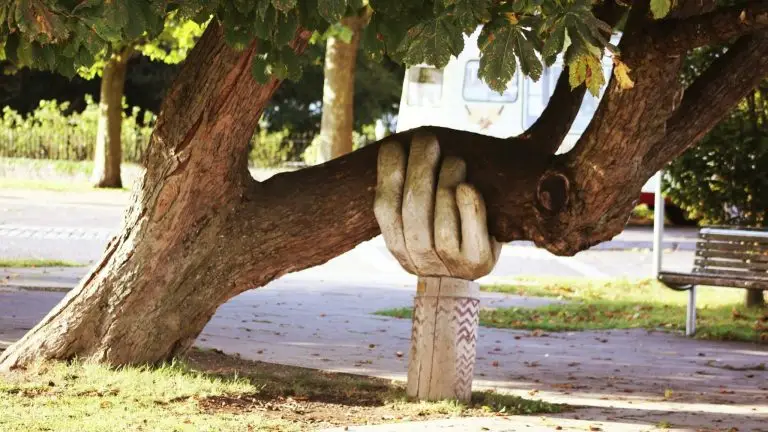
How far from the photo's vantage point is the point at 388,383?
8.98 metres

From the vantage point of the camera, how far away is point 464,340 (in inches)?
311

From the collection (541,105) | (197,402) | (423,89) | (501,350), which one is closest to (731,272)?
(501,350)

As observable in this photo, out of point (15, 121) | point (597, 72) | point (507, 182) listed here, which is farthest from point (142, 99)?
point (597, 72)

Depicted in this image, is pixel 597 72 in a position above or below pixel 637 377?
above

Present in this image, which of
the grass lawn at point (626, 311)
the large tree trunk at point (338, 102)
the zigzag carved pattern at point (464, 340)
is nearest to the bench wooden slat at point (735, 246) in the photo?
the grass lawn at point (626, 311)

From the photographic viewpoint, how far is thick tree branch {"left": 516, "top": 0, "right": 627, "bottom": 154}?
8078 millimetres

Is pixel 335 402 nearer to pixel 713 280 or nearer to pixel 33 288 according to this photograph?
pixel 713 280

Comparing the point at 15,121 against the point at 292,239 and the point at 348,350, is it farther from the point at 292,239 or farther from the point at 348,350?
the point at 292,239

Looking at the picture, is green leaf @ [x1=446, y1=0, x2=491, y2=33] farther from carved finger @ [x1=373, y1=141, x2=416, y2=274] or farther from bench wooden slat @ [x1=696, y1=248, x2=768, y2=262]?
bench wooden slat @ [x1=696, y1=248, x2=768, y2=262]

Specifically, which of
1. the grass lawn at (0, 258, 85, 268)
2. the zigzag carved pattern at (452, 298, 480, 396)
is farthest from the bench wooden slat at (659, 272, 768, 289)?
the grass lawn at (0, 258, 85, 268)

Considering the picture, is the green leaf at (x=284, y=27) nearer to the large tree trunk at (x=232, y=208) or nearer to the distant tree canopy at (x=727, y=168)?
the large tree trunk at (x=232, y=208)

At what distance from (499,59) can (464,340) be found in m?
3.49

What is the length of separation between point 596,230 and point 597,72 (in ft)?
8.95

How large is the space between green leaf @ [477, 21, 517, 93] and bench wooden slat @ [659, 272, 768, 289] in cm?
761
